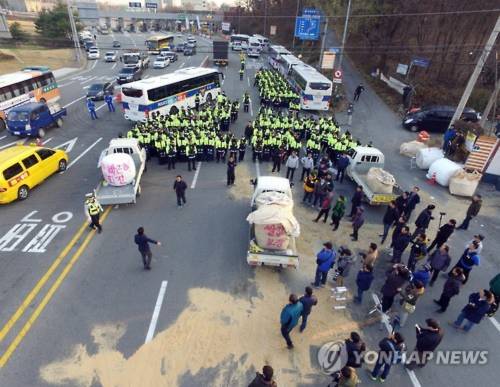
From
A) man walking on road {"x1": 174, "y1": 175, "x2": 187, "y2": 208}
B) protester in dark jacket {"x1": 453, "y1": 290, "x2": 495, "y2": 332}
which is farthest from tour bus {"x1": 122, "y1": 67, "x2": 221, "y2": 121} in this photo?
protester in dark jacket {"x1": 453, "y1": 290, "x2": 495, "y2": 332}

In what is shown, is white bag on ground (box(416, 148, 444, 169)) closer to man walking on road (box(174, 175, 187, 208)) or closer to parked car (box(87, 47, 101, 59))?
man walking on road (box(174, 175, 187, 208))

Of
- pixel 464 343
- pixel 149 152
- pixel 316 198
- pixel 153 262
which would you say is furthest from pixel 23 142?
pixel 464 343

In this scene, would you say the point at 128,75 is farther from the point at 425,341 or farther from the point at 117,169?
the point at 425,341

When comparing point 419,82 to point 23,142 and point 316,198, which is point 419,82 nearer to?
point 316,198

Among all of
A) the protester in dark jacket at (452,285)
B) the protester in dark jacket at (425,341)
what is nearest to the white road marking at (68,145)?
the protester in dark jacket at (425,341)

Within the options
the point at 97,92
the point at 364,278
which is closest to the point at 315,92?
the point at 97,92

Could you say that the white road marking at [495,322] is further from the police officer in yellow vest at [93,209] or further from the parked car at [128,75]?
the parked car at [128,75]
